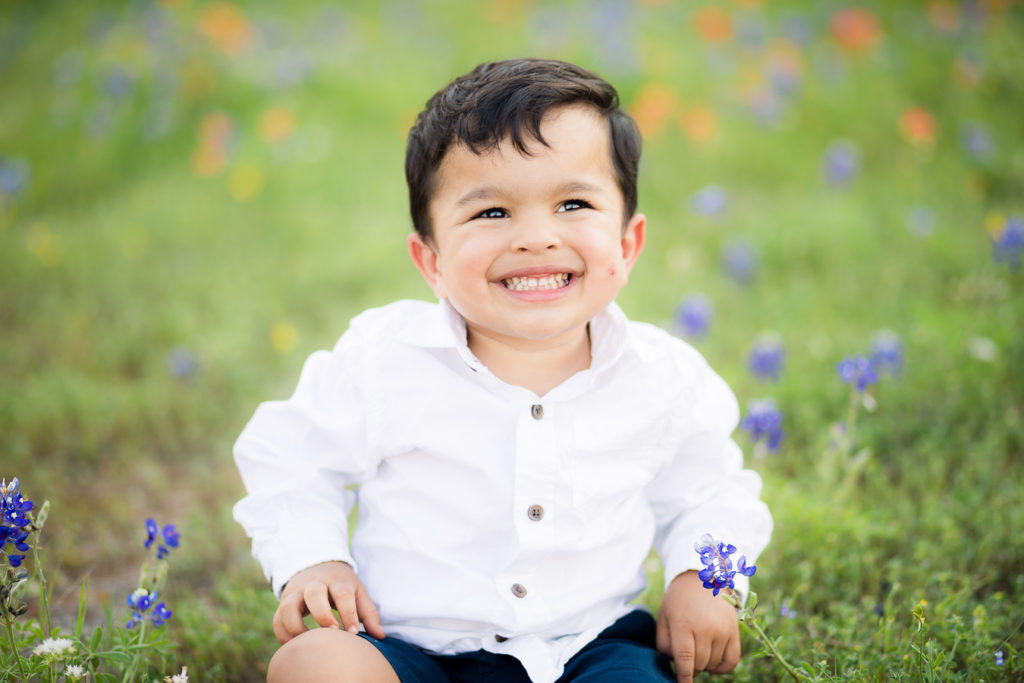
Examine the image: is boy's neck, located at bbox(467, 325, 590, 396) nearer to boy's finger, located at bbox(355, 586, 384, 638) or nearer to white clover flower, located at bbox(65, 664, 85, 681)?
boy's finger, located at bbox(355, 586, 384, 638)

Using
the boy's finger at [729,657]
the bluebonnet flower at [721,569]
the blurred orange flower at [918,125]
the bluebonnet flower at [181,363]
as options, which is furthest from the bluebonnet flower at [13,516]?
the blurred orange flower at [918,125]

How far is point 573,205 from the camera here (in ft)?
6.27

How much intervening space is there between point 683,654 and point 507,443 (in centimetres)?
62

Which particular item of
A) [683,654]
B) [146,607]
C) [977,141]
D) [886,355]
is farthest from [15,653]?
[977,141]

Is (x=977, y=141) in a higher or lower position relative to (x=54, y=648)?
higher

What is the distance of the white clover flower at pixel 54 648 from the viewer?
5.73ft

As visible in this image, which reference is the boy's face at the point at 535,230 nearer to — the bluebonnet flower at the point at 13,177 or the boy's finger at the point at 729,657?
the boy's finger at the point at 729,657

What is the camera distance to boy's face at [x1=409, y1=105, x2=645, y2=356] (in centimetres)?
183

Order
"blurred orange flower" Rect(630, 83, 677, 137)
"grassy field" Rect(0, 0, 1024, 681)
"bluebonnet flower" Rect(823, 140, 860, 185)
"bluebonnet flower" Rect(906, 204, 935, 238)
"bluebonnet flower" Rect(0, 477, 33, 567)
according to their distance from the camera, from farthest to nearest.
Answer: "blurred orange flower" Rect(630, 83, 677, 137) < "bluebonnet flower" Rect(823, 140, 860, 185) < "bluebonnet flower" Rect(906, 204, 935, 238) < "grassy field" Rect(0, 0, 1024, 681) < "bluebonnet flower" Rect(0, 477, 33, 567)

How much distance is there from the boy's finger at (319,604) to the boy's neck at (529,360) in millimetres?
612

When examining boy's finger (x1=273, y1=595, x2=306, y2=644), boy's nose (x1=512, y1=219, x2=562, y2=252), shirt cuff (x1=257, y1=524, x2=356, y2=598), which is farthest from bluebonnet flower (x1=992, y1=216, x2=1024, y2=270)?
boy's finger (x1=273, y1=595, x2=306, y2=644)

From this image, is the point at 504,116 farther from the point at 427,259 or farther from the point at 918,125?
the point at 918,125

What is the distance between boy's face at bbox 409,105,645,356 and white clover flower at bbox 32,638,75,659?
1.06m

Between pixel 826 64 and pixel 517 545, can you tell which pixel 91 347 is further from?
pixel 826 64
